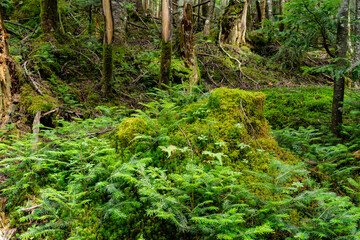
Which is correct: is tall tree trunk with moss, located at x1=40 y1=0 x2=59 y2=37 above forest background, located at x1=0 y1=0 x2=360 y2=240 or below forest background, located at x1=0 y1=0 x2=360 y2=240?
above

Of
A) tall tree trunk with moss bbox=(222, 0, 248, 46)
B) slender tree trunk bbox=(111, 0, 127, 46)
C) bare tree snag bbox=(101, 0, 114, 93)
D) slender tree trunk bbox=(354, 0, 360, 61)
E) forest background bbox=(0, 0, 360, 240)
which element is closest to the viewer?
forest background bbox=(0, 0, 360, 240)

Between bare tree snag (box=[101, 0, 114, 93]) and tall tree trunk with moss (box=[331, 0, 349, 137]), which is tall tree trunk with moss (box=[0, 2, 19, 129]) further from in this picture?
tall tree trunk with moss (box=[331, 0, 349, 137])

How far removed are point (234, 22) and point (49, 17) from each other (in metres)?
→ 9.00

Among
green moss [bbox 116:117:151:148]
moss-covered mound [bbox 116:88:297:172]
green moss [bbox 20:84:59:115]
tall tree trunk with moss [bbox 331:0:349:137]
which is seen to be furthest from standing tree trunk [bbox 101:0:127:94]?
tall tree trunk with moss [bbox 331:0:349:137]

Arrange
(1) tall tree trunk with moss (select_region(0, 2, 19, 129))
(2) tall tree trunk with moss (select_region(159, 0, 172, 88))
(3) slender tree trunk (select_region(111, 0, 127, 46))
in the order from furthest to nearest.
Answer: (3) slender tree trunk (select_region(111, 0, 127, 46)) → (2) tall tree trunk with moss (select_region(159, 0, 172, 88)) → (1) tall tree trunk with moss (select_region(0, 2, 19, 129))

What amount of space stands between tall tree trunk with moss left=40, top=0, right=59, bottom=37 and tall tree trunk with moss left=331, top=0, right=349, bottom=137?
8.18 metres

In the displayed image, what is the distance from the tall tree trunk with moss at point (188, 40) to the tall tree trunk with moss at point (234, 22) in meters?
4.87

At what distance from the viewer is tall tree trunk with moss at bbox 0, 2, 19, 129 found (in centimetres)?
377

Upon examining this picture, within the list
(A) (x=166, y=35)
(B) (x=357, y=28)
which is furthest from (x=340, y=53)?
(A) (x=166, y=35)

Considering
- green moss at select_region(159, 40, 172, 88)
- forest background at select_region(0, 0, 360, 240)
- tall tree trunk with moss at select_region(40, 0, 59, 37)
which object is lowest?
forest background at select_region(0, 0, 360, 240)

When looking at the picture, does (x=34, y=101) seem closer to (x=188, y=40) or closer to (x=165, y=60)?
(x=165, y=60)

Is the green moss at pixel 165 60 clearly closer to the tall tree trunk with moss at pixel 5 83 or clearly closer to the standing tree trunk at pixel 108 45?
the standing tree trunk at pixel 108 45

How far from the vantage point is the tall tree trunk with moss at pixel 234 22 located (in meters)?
11.1

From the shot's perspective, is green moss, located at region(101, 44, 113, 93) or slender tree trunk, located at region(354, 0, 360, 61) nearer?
slender tree trunk, located at region(354, 0, 360, 61)
